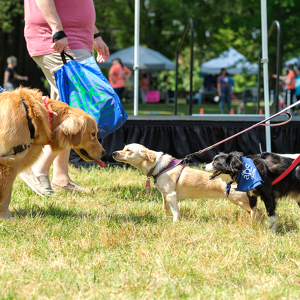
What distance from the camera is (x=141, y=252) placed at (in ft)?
8.80

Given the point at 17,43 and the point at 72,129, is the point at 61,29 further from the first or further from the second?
the point at 17,43

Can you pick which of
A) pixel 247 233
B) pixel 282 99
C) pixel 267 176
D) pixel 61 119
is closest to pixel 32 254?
pixel 61 119

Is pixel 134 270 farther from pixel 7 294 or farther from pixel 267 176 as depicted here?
pixel 267 176

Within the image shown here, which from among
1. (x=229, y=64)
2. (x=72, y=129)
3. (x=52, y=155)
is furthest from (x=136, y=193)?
(x=229, y=64)

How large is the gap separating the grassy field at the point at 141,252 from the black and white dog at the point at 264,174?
0.27 meters

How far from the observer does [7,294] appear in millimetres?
2043

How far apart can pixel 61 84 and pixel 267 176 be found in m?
2.08

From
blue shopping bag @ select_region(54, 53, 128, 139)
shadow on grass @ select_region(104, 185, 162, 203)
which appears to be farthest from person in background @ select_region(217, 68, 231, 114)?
blue shopping bag @ select_region(54, 53, 128, 139)

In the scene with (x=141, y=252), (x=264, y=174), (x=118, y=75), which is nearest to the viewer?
(x=141, y=252)

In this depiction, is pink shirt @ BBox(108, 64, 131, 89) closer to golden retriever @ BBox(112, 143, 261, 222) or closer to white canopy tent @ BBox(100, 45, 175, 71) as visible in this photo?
white canopy tent @ BBox(100, 45, 175, 71)

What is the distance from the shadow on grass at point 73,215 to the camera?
345 cm

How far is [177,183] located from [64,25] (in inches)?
76.2

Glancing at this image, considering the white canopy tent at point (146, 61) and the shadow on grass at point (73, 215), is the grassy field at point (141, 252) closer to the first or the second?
the shadow on grass at point (73, 215)

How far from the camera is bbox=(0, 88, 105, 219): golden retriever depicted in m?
2.91
